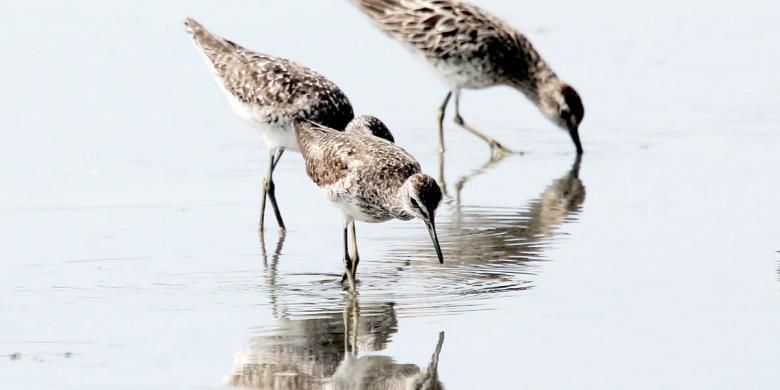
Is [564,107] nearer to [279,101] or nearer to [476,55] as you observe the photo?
[476,55]

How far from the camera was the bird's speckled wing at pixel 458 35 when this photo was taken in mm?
17312

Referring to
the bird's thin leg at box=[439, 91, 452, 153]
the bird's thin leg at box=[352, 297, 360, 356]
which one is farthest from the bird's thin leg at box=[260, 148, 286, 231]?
the bird's thin leg at box=[439, 91, 452, 153]

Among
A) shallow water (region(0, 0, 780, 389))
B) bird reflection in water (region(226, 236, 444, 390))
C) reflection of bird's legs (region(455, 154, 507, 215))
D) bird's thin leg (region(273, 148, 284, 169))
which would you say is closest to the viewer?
bird reflection in water (region(226, 236, 444, 390))

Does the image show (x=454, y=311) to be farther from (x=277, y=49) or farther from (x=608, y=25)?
(x=608, y=25)

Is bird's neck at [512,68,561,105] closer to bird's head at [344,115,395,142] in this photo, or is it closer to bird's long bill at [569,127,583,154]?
bird's long bill at [569,127,583,154]

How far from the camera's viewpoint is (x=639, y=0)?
77.4 feet

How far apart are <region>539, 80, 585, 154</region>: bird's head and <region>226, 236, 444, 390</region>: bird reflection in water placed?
21.8 feet

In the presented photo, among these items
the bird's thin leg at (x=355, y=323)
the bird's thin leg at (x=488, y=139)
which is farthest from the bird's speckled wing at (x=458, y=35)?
the bird's thin leg at (x=355, y=323)

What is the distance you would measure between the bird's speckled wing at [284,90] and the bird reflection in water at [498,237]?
1.38 meters

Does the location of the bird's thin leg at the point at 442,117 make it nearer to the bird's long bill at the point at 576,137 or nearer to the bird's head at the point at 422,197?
the bird's long bill at the point at 576,137

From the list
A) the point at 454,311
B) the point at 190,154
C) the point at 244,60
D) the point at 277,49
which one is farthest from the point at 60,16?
the point at 454,311

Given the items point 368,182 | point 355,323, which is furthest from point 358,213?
point 355,323

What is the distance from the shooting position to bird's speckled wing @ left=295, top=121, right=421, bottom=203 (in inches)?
431

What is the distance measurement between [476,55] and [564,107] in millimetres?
1155
